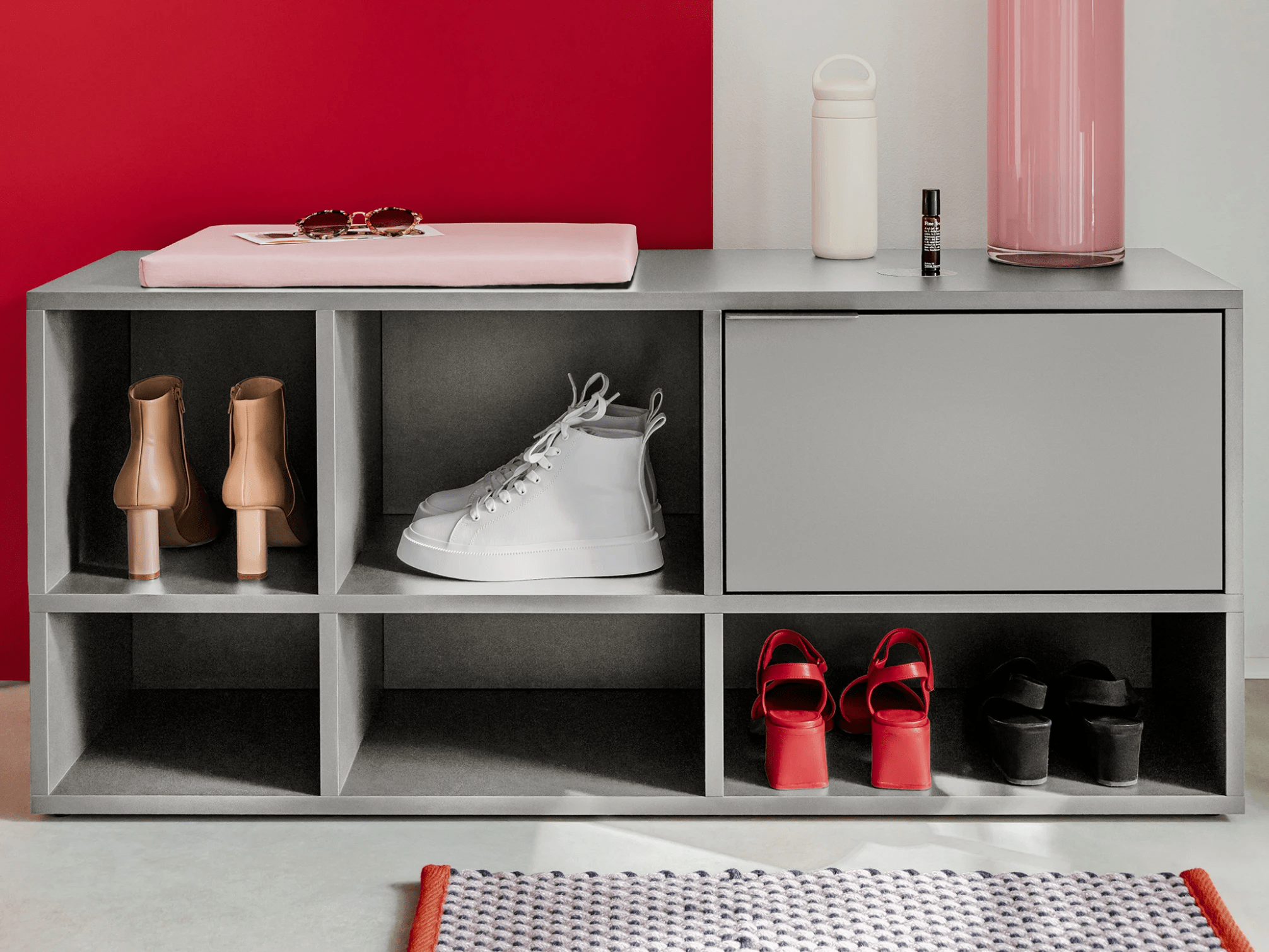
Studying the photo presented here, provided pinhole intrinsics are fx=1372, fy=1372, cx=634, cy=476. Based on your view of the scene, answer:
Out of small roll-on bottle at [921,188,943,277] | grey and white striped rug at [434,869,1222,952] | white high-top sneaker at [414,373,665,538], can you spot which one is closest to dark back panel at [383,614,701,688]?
white high-top sneaker at [414,373,665,538]

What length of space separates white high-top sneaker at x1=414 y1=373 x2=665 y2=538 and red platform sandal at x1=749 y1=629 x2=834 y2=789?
9.7 inches

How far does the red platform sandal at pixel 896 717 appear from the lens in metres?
1.82

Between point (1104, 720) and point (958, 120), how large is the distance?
948 millimetres

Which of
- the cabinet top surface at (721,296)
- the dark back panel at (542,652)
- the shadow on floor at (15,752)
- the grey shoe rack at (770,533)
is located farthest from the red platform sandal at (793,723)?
the shadow on floor at (15,752)

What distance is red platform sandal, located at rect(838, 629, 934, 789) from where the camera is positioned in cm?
182

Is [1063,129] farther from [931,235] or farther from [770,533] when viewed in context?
[770,533]

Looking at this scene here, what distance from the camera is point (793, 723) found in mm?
1812

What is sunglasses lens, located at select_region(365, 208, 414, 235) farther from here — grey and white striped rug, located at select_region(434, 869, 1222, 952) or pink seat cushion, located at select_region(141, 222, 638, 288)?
grey and white striped rug, located at select_region(434, 869, 1222, 952)

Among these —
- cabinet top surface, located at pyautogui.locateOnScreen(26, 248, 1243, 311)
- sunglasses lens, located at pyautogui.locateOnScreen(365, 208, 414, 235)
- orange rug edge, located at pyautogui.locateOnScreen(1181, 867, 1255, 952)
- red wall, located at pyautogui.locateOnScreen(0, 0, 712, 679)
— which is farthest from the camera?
red wall, located at pyautogui.locateOnScreen(0, 0, 712, 679)

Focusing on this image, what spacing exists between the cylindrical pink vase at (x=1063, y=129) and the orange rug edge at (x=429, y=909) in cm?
95

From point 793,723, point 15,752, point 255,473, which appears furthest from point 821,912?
point 15,752

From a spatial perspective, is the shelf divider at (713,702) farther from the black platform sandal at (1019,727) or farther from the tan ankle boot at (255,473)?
the tan ankle boot at (255,473)

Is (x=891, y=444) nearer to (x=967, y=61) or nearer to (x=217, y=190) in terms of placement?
(x=967, y=61)

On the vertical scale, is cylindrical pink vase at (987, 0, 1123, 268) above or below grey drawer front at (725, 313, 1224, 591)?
above
